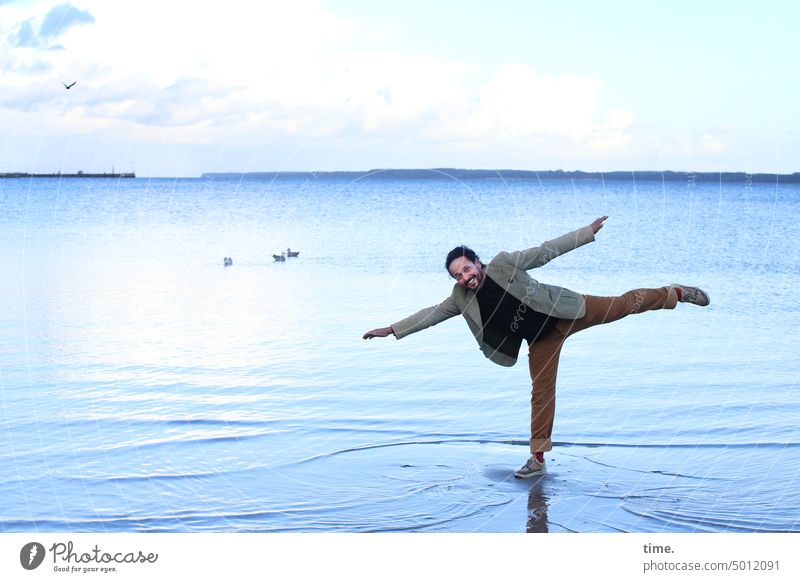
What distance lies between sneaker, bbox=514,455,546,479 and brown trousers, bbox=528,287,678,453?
0.30ft

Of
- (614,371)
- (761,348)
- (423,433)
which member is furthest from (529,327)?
(761,348)

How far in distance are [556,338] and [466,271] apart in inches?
42.3

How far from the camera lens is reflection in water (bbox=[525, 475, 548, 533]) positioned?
22.6 feet

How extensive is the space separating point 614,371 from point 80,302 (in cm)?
1078

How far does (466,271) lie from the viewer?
743cm

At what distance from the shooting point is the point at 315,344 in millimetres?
14172

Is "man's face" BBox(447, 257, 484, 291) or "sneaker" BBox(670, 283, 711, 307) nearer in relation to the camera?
"man's face" BBox(447, 257, 484, 291)
